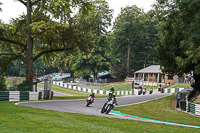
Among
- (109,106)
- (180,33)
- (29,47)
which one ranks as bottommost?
(109,106)

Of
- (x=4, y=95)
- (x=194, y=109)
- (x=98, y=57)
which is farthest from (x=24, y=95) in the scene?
(x=98, y=57)

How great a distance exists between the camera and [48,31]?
882 inches

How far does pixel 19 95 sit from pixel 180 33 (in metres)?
15.4

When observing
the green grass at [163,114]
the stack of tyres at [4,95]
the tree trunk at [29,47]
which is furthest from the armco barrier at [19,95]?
the green grass at [163,114]

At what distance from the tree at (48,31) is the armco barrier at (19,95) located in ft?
9.89

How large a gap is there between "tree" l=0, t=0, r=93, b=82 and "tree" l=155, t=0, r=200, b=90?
7.78 metres

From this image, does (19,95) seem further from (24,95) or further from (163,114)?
(163,114)

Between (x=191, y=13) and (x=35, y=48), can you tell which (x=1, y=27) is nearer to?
(x=35, y=48)

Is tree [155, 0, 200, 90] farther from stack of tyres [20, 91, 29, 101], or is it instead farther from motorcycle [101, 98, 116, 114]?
stack of tyres [20, 91, 29, 101]

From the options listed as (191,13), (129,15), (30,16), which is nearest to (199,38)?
(191,13)

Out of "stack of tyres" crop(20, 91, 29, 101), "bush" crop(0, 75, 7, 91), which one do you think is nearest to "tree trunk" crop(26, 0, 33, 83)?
"bush" crop(0, 75, 7, 91)

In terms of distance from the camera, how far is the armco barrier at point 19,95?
62.9 ft

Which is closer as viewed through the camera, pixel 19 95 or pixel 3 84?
pixel 19 95

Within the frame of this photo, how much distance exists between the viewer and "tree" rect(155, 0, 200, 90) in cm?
1502
